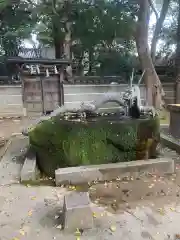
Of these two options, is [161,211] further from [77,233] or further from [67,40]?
[67,40]

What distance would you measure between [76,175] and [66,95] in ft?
32.3

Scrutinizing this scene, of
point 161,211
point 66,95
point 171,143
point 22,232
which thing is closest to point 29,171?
point 22,232

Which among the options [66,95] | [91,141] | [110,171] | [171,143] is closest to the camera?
[110,171]

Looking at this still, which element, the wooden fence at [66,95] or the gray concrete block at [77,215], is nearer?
the gray concrete block at [77,215]

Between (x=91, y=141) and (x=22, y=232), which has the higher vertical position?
(x=91, y=141)

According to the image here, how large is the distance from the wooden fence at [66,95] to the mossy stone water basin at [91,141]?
7.78 m

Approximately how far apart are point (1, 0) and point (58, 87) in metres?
5.04

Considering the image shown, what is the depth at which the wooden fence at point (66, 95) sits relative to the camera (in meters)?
13.5

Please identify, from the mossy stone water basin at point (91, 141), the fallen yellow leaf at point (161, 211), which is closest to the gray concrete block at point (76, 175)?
the mossy stone water basin at point (91, 141)

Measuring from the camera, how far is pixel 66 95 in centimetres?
1393

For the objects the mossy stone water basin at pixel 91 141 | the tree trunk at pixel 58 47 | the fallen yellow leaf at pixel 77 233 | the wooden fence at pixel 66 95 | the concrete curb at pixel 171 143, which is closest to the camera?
the fallen yellow leaf at pixel 77 233

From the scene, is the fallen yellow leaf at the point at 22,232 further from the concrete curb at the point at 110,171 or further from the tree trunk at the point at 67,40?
the tree trunk at the point at 67,40

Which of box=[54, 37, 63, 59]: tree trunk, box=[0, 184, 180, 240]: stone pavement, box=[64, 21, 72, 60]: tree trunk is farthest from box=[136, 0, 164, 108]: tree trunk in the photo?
box=[0, 184, 180, 240]: stone pavement

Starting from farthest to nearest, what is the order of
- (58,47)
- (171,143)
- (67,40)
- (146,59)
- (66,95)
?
(58,47)
(67,40)
(66,95)
(146,59)
(171,143)
